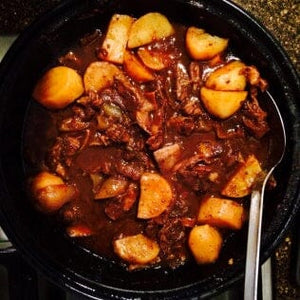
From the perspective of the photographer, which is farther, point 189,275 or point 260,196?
point 189,275

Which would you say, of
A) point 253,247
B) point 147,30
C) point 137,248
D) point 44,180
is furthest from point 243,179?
point 44,180

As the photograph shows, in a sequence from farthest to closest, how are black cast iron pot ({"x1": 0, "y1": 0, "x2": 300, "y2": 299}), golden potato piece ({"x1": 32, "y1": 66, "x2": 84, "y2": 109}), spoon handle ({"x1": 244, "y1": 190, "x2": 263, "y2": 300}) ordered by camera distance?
golden potato piece ({"x1": 32, "y1": 66, "x2": 84, "y2": 109})
black cast iron pot ({"x1": 0, "y1": 0, "x2": 300, "y2": 299})
spoon handle ({"x1": 244, "y1": 190, "x2": 263, "y2": 300})

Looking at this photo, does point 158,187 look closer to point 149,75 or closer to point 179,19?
point 149,75

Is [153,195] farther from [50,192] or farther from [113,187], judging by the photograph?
[50,192]

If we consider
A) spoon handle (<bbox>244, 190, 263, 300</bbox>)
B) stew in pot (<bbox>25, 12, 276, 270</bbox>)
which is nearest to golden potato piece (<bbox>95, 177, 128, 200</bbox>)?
stew in pot (<bbox>25, 12, 276, 270</bbox>)

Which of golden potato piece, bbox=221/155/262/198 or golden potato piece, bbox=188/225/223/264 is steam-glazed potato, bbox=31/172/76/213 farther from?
golden potato piece, bbox=221/155/262/198

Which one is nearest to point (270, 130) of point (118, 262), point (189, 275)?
point (189, 275)
